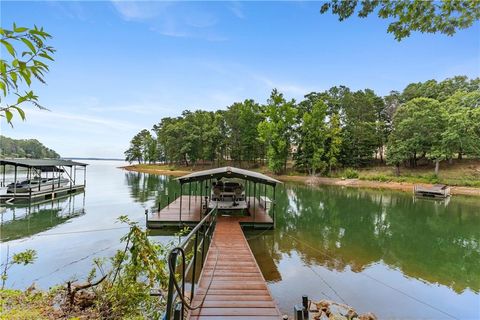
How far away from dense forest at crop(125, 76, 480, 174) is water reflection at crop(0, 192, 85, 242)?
2850 cm

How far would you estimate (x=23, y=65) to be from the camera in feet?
3.76

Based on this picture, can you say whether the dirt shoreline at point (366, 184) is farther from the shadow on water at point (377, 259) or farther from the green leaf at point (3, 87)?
the green leaf at point (3, 87)

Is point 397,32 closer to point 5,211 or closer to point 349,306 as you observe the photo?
point 349,306

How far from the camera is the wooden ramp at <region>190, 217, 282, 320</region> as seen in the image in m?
3.92

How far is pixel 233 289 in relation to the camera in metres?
4.75

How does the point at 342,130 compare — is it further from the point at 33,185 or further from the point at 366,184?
the point at 33,185

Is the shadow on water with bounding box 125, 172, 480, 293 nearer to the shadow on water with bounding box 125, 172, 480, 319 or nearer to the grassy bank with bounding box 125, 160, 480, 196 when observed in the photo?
the shadow on water with bounding box 125, 172, 480, 319

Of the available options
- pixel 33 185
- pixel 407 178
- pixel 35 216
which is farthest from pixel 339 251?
pixel 407 178

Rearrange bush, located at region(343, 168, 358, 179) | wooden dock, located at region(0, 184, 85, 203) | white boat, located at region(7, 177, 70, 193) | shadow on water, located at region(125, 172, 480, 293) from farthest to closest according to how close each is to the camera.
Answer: bush, located at region(343, 168, 358, 179), white boat, located at region(7, 177, 70, 193), wooden dock, located at region(0, 184, 85, 203), shadow on water, located at region(125, 172, 480, 293)

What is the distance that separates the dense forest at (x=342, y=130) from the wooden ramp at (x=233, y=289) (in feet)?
108

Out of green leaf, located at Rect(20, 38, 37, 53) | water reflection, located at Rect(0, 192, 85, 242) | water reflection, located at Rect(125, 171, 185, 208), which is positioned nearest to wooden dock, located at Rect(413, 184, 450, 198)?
water reflection, located at Rect(125, 171, 185, 208)

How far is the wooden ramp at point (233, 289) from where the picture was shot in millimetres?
3918

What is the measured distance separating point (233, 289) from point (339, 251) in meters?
6.12

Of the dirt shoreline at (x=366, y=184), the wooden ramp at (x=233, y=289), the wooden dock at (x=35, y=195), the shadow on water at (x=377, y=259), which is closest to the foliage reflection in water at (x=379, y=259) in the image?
the shadow on water at (x=377, y=259)
